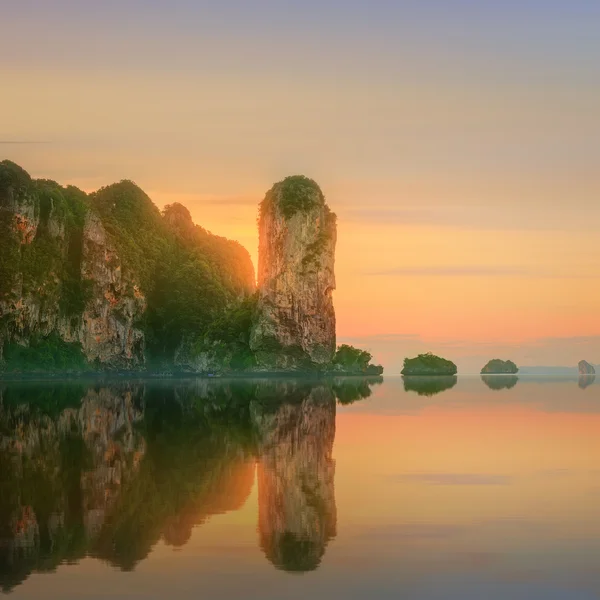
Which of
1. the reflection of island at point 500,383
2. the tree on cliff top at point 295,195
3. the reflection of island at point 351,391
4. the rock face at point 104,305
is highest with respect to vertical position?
the tree on cliff top at point 295,195

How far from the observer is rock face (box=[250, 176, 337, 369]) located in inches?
6220

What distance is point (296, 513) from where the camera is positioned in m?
18.2

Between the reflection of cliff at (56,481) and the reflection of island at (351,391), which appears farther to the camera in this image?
the reflection of island at (351,391)

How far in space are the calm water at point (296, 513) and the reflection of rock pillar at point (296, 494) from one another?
6cm

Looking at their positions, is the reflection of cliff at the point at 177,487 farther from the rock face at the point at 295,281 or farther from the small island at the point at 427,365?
the small island at the point at 427,365

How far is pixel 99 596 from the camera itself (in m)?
12.4

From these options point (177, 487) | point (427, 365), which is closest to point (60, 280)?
point (427, 365)

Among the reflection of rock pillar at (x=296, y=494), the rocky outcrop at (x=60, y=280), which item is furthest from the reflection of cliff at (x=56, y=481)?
the rocky outcrop at (x=60, y=280)

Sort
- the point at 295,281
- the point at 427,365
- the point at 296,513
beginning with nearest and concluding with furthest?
the point at 296,513, the point at 295,281, the point at 427,365

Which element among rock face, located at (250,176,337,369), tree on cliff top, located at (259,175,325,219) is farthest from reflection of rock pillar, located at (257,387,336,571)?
tree on cliff top, located at (259,175,325,219)

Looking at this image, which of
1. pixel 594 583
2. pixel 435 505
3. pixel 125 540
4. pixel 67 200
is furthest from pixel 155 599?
pixel 67 200

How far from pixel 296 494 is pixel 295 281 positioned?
141 meters

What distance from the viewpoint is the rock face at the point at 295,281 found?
158m

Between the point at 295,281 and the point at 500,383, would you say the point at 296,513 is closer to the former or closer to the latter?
the point at 500,383
